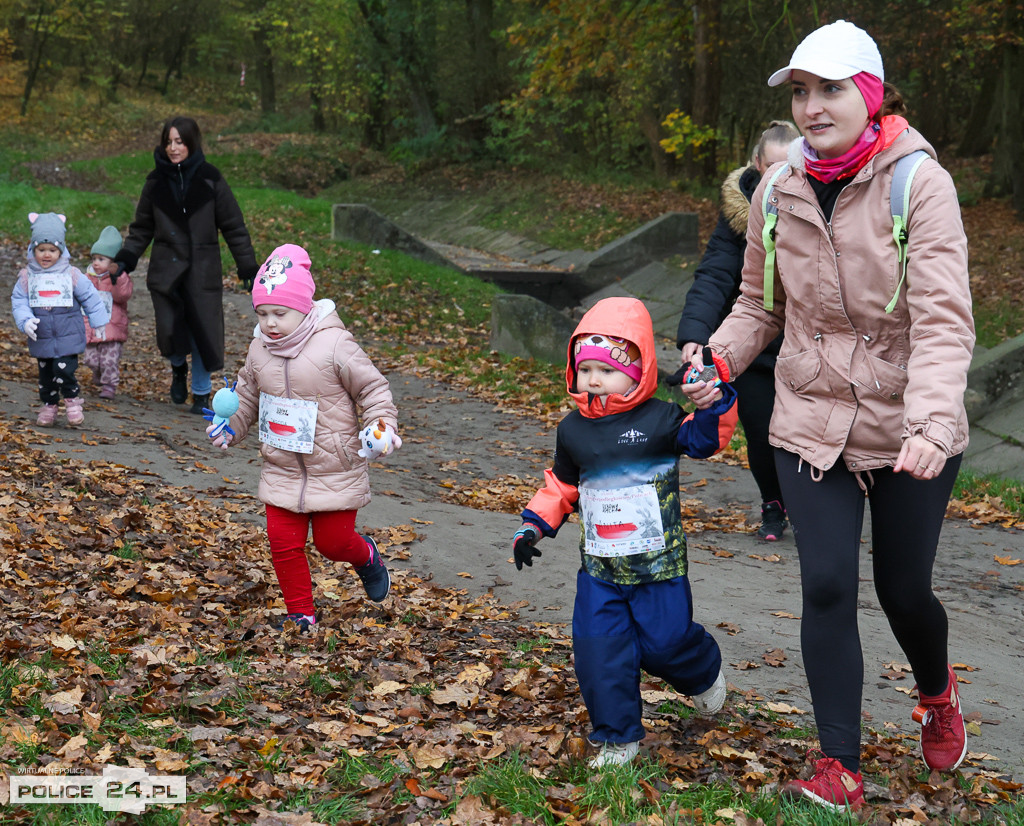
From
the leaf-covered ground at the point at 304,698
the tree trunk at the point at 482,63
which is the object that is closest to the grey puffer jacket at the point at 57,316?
the leaf-covered ground at the point at 304,698

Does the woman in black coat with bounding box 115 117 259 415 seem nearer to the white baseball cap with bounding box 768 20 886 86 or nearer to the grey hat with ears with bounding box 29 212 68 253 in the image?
the grey hat with ears with bounding box 29 212 68 253

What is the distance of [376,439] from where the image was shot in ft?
15.4

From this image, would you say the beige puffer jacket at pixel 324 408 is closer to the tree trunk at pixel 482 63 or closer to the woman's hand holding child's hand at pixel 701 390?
the woman's hand holding child's hand at pixel 701 390

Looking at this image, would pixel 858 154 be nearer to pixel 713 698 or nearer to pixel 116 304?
pixel 713 698

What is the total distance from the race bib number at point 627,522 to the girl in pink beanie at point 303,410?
141 centimetres

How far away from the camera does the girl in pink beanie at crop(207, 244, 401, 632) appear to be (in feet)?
16.5

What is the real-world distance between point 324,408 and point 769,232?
238 centimetres

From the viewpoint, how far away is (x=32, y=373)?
11578mm

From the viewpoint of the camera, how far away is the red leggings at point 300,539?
517cm

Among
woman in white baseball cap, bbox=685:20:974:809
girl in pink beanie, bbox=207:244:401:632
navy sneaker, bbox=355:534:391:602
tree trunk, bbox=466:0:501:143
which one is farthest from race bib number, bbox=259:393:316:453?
tree trunk, bbox=466:0:501:143

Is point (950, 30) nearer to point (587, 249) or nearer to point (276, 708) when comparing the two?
point (587, 249)

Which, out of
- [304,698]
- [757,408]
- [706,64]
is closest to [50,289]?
[304,698]

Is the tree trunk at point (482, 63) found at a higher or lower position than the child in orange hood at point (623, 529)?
higher

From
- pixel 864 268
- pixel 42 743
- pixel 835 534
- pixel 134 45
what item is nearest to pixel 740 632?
pixel 835 534
